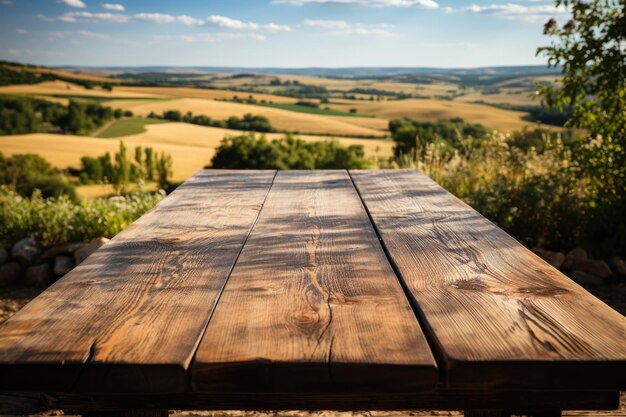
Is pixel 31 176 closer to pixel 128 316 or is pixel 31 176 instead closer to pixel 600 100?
pixel 600 100

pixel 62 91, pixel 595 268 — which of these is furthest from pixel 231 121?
pixel 595 268

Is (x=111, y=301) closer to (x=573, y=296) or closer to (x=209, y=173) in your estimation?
(x=573, y=296)

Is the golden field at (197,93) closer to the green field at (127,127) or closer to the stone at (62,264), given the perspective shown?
the green field at (127,127)

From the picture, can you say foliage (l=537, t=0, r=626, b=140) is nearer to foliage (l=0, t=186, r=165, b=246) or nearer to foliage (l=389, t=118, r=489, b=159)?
foliage (l=0, t=186, r=165, b=246)

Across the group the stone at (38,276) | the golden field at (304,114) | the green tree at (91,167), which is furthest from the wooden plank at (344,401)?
the golden field at (304,114)

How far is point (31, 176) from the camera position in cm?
2127

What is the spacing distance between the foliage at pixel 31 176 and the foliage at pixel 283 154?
6413 millimetres

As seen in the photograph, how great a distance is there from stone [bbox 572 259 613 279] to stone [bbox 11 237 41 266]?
4638 mm

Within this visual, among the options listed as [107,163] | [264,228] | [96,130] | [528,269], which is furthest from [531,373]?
[96,130]

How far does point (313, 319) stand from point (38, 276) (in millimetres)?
4236

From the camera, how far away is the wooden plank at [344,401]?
0.93 m

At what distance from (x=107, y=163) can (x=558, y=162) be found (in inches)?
759

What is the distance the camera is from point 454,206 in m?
2.13

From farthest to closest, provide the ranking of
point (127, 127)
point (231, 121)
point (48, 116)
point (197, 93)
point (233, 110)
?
1. point (197, 93)
2. point (233, 110)
3. point (231, 121)
4. point (127, 127)
5. point (48, 116)
